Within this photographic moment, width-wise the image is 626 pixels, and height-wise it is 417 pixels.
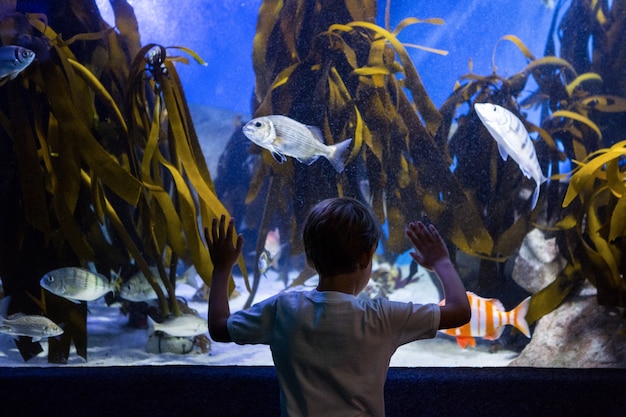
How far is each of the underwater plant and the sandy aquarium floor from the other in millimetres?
148

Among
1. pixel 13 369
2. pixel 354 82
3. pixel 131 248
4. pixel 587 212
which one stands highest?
pixel 354 82

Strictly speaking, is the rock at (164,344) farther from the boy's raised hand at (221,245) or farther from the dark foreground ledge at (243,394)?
the boy's raised hand at (221,245)

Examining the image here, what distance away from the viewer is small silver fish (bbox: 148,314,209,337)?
314 centimetres

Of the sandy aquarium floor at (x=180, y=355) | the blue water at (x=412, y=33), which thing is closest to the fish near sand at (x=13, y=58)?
the blue water at (x=412, y=33)

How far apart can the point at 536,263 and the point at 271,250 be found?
2098mm

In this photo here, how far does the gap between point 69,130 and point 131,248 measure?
93cm

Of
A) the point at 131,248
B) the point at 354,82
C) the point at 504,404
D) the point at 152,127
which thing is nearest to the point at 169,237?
the point at 131,248

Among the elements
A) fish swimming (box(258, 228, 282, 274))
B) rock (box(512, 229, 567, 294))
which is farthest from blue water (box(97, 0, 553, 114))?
rock (box(512, 229, 567, 294))

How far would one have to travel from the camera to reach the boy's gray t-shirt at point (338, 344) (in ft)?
4.44

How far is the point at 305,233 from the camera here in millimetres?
1413

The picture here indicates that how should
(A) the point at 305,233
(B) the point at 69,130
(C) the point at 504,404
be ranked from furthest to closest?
(B) the point at 69,130
(C) the point at 504,404
(A) the point at 305,233

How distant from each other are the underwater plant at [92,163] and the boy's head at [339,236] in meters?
1.92

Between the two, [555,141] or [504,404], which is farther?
[555,141]

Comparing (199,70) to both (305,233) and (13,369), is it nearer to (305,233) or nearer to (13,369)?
(13,369)
